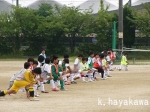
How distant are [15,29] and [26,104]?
99.9ft

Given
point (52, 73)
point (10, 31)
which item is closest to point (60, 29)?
point (10, 31)

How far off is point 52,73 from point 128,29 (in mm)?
27953

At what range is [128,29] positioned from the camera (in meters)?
40.5

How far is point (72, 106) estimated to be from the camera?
9.95m

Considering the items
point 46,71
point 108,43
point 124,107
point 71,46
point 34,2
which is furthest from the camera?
point 34,2

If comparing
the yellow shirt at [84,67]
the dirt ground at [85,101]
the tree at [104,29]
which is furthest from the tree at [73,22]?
the dirt ground at [85,101]

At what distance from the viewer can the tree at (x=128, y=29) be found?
40250 millimetres

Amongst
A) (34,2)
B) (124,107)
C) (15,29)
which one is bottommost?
(124,107)

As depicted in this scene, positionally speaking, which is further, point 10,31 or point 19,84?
point 10,31

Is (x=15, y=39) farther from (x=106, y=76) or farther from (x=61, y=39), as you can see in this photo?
(x=106, y=76)

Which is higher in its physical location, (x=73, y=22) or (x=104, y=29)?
(x=73, y=22)

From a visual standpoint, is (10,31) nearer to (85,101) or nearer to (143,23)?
(143,23)

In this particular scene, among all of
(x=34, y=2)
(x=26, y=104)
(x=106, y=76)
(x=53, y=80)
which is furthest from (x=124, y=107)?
(x=34, y=2)

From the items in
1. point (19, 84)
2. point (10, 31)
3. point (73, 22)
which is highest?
point (73, 22)
